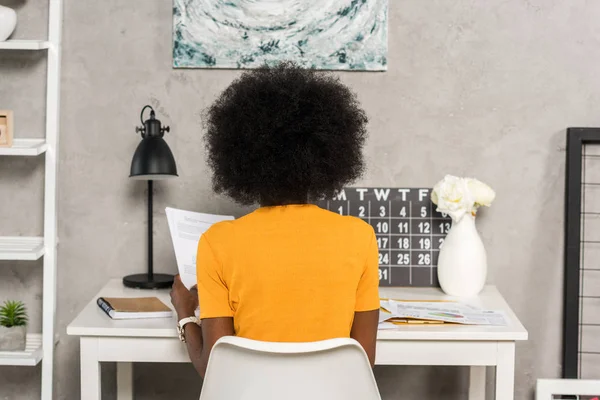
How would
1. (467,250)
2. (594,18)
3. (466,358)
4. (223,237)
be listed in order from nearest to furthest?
(223,237) → (466,358) → (467,250) → (594,18)

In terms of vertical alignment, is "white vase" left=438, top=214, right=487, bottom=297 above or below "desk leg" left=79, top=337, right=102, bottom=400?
above

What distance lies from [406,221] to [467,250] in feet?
0.84

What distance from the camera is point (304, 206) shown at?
153 cm

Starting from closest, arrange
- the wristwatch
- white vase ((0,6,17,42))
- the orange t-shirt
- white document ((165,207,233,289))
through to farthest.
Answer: the orange t-shirt
the wristwatch
white document ((165,207,233,289))
white vase ((0,6,17,42))

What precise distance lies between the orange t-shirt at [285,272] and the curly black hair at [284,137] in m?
0.06

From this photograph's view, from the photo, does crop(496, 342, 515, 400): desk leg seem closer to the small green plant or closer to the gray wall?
the gray wall

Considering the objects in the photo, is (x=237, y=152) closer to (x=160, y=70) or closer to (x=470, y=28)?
(x=160, y=70)

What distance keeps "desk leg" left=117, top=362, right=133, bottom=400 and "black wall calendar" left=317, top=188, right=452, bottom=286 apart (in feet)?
2.69

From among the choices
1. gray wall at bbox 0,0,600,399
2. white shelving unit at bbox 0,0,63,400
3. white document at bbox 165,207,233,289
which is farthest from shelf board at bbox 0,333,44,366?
white document at bbox 165,207,233,289

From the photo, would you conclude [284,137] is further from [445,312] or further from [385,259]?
[385,259]

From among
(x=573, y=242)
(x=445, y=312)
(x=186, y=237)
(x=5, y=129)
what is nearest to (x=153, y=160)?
(x=186, y=237)

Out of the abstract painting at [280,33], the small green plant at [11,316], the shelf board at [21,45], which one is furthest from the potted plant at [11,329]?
the abstract painting at [280,33]

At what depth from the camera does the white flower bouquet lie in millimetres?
2256

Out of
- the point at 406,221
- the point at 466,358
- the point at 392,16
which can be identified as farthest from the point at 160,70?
the point at 466,358
